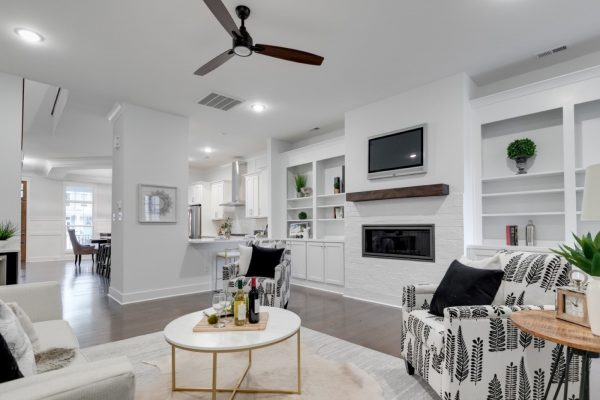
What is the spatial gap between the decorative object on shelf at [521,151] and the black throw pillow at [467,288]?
7.07ft

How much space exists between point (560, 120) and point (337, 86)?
8.52 ft

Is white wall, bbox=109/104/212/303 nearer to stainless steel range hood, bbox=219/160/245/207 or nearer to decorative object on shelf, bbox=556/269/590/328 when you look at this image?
stainless steel range hood, bbox=219/160/245/207

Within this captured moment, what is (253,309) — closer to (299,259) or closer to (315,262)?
(315,262)

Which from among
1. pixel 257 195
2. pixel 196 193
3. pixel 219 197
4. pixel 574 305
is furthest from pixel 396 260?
pixel 196 193

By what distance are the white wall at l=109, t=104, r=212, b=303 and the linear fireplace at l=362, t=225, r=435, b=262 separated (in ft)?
9.33

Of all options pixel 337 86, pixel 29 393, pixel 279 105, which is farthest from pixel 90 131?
pixel 29 393

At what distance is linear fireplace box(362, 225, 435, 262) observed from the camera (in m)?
4.17

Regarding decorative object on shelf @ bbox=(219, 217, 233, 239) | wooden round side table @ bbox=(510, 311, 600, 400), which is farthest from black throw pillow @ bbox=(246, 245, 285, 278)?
wooden round side table @ bbox=(510, 311, 600, 400)

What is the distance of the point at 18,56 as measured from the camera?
11.5ft

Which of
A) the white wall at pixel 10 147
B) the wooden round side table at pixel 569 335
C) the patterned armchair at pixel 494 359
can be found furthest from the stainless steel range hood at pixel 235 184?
the wooden round side table at pixel 569 335

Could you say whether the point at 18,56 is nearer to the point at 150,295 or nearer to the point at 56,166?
the point at 150,295

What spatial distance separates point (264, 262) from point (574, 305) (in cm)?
316

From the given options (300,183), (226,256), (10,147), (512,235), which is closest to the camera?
(512,235)

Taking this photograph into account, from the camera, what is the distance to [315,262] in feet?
18.7
